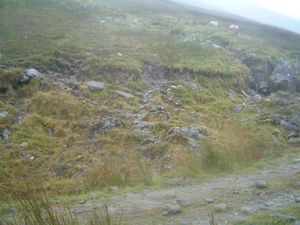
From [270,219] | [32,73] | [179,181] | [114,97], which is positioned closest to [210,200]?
[270,219]

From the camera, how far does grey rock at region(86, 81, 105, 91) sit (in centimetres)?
1406

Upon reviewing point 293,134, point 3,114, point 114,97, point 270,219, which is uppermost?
point 270,219

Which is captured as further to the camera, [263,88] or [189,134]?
[263,88]

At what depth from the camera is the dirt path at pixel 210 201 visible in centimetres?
599

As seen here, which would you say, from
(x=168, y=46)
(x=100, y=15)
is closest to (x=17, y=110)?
(x=168, y=46)

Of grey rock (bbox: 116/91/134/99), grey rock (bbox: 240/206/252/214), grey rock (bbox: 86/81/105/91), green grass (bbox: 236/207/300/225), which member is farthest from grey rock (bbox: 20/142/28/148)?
green grass (bbox: 236/207/300/225)

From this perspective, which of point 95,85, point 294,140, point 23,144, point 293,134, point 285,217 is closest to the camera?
point 285,217

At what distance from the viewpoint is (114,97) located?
45.4 ft

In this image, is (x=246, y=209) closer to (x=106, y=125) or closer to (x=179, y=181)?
(x=179, y=181)

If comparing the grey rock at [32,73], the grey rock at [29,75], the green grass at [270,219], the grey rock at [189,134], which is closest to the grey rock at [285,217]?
the green grass at [270,219]

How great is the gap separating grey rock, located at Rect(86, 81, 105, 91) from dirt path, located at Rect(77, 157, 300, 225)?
23.7ft

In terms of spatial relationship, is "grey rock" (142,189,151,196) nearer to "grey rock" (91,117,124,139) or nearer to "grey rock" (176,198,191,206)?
"grey rock" (176,198,191,206)

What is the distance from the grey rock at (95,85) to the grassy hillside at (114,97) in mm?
255

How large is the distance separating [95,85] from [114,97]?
847 mm
